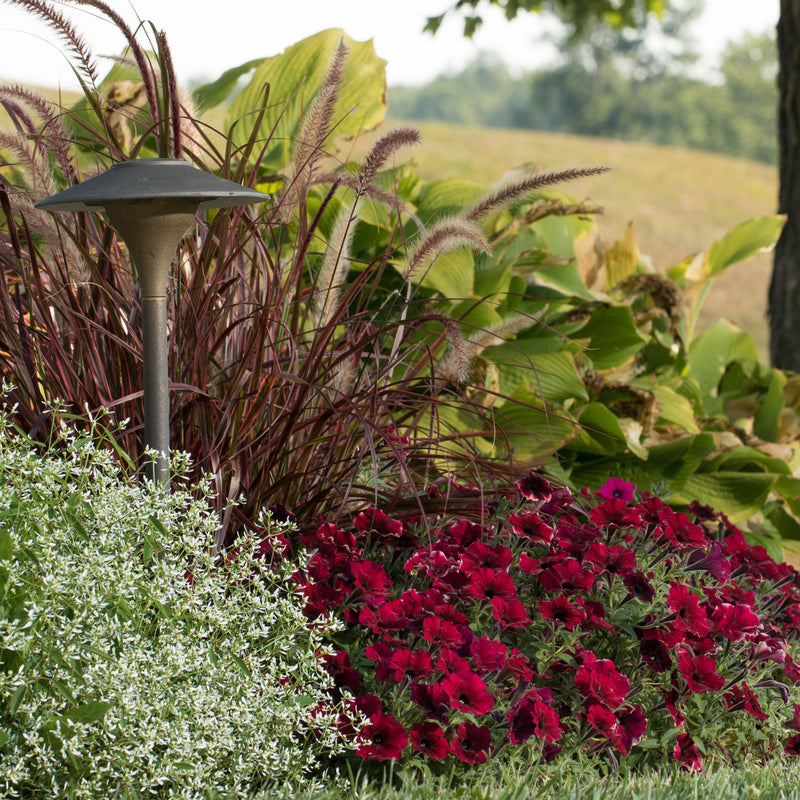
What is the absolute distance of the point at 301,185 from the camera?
2248 mm

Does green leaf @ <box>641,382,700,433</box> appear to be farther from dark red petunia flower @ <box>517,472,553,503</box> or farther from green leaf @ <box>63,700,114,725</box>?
green leaf @ <box>63,700,114,725</box>

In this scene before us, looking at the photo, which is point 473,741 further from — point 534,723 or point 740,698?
point 740,698

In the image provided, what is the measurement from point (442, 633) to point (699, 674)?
1.87ft

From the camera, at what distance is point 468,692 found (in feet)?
5.51

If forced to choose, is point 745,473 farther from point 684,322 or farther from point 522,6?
point 522,6

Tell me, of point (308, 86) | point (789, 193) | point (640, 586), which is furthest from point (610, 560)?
point (789, 193)

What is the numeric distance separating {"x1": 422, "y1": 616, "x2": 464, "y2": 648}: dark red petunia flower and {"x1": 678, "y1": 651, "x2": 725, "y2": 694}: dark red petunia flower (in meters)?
0.50

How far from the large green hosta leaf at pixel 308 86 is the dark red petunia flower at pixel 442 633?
2.36m

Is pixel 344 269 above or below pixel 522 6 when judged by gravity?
below

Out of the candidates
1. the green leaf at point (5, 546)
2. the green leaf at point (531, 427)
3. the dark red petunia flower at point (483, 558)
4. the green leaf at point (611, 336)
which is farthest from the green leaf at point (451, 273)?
the green leaf at point (5, 546)

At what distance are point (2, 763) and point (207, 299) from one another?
1101 mm

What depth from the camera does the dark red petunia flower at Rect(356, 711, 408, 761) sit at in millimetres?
1644

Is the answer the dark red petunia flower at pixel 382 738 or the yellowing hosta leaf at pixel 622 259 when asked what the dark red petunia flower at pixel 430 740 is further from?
the yellowing hosta leaf at pixel 622 259

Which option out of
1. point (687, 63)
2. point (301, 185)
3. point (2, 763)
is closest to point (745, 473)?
point (301, 185)
